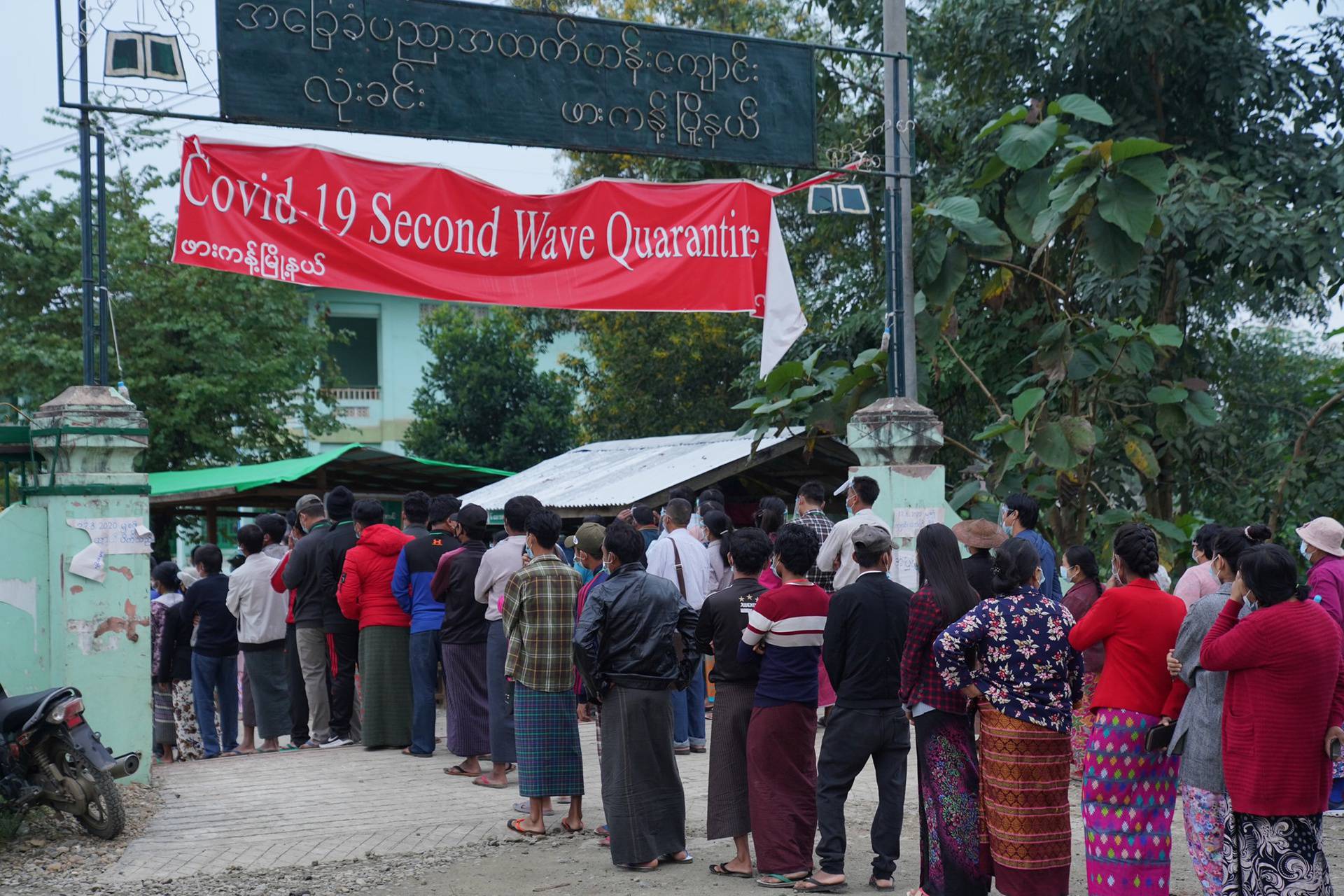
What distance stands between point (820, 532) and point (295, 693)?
13.4 feet

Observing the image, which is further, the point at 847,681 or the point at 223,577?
the point at 223,577

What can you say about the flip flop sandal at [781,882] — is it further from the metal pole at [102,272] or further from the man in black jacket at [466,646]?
the metal pole at [102,272]

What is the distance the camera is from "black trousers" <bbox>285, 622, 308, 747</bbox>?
32.6ft

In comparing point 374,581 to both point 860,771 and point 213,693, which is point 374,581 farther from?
point 860,771

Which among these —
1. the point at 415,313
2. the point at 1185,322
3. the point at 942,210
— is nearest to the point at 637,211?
the point at 942,210

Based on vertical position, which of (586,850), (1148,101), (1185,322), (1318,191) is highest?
(1148,101)

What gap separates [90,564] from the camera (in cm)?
752

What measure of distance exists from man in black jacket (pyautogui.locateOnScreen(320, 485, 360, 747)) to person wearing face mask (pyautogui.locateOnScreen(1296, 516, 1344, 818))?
20.4 ft

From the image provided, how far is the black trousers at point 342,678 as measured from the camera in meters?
9.71

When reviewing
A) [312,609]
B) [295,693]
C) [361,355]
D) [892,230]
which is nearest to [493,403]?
[361,355]

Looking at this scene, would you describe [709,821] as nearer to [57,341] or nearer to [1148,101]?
[1148,101]

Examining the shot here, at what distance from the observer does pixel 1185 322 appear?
15.3 metres

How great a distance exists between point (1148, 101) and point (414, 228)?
9203 millimetres

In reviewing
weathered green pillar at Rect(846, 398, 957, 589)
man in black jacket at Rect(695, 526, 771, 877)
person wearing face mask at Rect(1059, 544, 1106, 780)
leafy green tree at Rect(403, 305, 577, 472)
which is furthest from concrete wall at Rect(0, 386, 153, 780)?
leafy green tree at Rect(403, 305, 577, 472)
